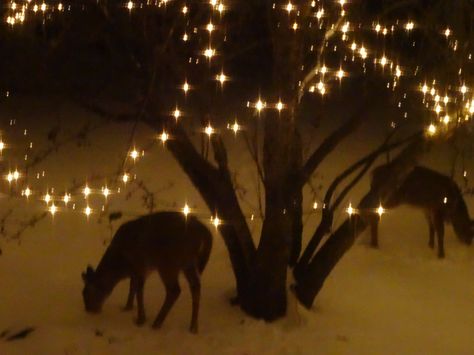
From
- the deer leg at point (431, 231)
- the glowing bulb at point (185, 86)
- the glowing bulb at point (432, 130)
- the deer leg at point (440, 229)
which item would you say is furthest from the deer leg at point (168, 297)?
the deer leg at point (431, 231)

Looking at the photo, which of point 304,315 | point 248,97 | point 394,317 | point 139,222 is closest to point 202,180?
point 139,222

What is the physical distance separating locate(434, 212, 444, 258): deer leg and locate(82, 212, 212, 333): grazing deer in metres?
3.52

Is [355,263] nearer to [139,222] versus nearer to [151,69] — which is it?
[139,222]

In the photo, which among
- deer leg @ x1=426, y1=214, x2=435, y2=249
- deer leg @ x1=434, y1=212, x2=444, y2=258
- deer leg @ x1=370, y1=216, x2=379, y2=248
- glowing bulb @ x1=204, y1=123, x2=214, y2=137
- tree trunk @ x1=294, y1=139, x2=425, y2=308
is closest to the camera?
glowing bulb @ x1=204, y1=123, x2=214, y2=137

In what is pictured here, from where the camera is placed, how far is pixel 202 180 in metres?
6.88

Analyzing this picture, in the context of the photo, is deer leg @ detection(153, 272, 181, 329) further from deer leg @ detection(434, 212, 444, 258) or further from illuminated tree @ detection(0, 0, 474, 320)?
deer leg @ detection(434, 212, 444, 258)

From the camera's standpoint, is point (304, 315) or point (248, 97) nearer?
point (304, 315)

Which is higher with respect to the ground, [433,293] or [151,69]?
[151,69]

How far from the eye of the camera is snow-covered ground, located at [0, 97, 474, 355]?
628 centimetres

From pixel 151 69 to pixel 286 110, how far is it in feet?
3.91

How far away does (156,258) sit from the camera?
6.51 meters

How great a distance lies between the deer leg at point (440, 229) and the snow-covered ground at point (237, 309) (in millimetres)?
113

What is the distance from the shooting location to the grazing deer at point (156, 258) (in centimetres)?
645

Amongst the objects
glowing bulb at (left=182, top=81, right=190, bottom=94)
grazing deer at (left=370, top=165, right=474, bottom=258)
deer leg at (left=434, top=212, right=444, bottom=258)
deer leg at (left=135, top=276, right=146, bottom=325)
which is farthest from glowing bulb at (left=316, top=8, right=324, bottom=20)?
deer leg at (left=434, top=212, right=444, bottom=258)
